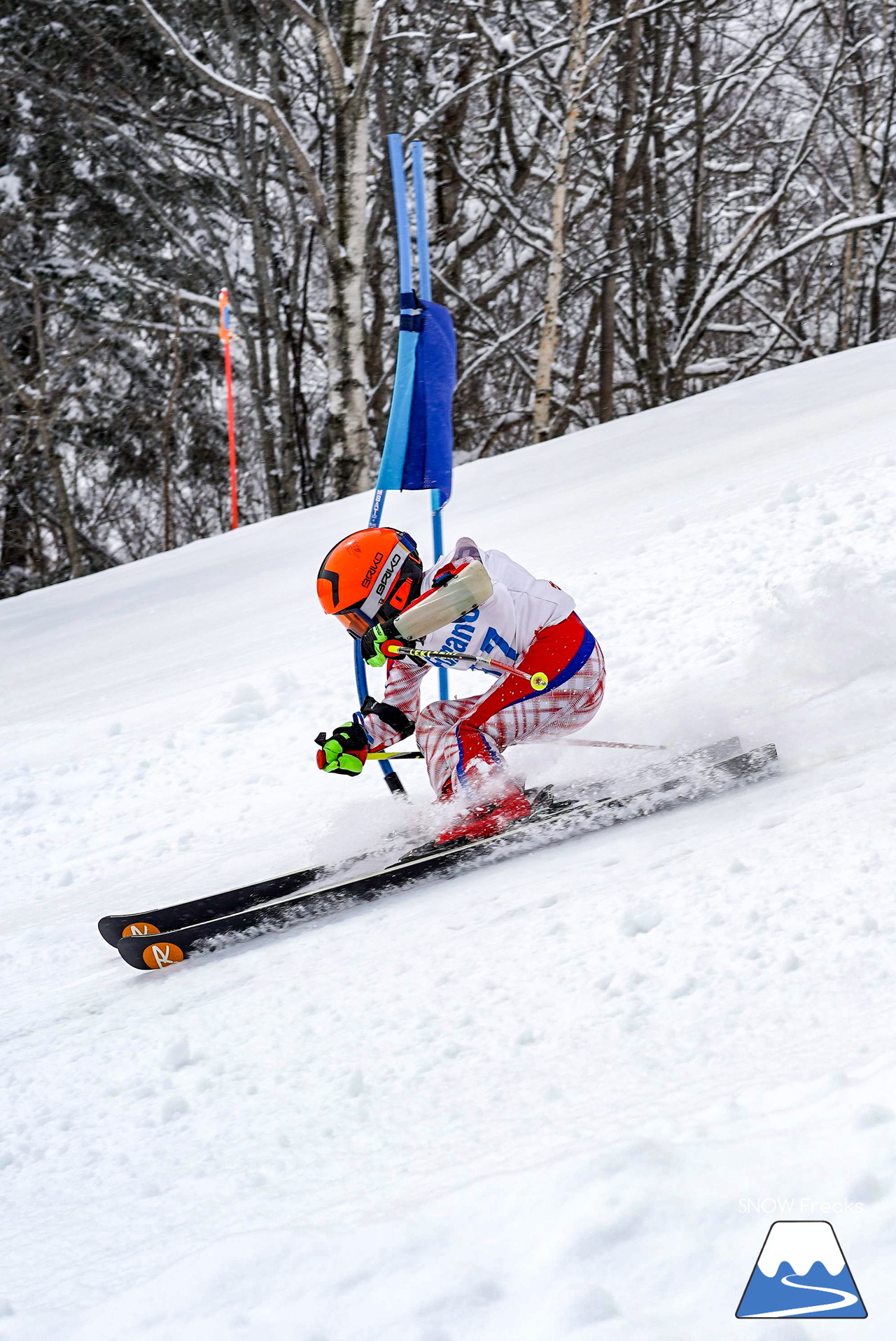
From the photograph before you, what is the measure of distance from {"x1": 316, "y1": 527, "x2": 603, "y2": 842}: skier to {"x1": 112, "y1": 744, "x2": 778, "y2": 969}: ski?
119 mm

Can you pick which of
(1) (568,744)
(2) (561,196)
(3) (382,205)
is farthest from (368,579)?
(3) (382,205)

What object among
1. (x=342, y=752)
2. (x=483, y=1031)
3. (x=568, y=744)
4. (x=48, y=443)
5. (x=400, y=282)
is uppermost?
(x=48, y=443)

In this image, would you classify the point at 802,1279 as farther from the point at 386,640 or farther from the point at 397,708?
the point at 397,708

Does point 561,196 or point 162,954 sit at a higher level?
point 561,196

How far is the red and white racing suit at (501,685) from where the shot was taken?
3426mm

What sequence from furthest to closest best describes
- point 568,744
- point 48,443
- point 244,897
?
point 48,443
point 568,744
point 244,897

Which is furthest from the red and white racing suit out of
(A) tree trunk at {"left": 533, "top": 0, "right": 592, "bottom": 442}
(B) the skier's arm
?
(A) tree trunk at {"left": 533, "top": 0, "right": 592, "bottom": 442}

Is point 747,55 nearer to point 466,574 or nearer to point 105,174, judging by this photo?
point 105,174

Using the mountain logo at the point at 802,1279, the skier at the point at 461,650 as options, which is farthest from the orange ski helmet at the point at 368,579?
the mountain logo at the point at 802,1279

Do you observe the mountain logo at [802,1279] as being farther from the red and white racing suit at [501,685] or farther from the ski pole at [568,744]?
the ski pole at [568,744]

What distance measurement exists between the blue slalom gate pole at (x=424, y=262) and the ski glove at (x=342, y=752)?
0.73 meters

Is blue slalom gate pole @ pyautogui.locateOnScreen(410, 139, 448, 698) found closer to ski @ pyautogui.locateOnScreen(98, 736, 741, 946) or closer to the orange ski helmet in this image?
the orange ski helmet

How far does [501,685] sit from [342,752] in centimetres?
59

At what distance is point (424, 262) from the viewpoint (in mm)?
4598
